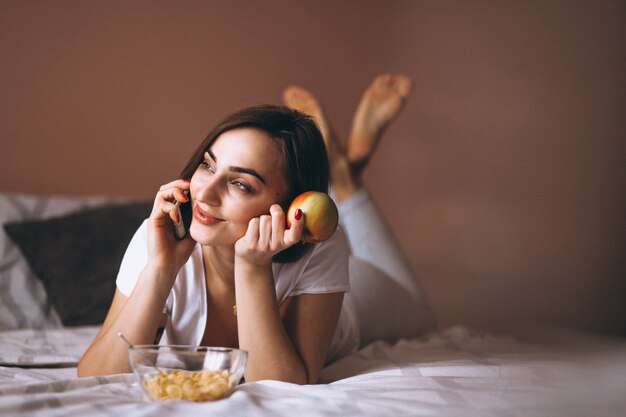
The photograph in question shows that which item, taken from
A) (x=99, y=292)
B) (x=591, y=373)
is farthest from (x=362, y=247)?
(x=591, y=373)

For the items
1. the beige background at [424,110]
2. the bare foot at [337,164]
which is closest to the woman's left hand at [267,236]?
the bare foot at [337,164]

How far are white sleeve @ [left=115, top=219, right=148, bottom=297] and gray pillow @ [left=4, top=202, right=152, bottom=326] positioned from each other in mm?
510

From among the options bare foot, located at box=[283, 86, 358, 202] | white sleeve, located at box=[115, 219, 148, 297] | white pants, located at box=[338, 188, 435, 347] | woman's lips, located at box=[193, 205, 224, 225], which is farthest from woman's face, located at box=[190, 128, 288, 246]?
bare foot, located at box=[283, 86, 358, 202]

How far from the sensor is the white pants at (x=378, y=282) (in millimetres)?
1656

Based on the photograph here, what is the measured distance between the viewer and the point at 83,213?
1.77 meters

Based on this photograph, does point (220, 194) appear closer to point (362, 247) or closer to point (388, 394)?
point (388, 394)

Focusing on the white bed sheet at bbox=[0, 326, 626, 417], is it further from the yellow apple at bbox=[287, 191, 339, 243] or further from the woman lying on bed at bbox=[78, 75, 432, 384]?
the yellow apple at bbox=[287, 191, 339, 243]

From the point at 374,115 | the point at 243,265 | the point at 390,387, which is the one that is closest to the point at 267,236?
the point at 243,265

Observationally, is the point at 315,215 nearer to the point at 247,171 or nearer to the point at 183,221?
the point at 247,171

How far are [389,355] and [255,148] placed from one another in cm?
59

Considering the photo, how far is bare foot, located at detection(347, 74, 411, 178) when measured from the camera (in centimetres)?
215

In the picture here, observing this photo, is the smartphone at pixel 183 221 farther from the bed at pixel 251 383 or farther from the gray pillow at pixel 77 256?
the gray pillow at pixel 77 256

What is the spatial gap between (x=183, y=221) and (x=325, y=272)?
0.29 m

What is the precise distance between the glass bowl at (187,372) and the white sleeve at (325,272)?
0.36 meters
